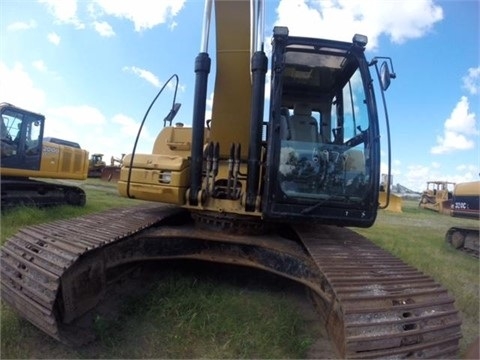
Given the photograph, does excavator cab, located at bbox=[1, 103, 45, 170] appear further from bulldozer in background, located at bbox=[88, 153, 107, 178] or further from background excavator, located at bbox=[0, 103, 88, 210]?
bulldozer in background, located at bbox=[88, 153, 107, 178]

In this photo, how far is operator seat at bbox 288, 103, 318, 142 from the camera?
163 inches

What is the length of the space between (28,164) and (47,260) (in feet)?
22.6

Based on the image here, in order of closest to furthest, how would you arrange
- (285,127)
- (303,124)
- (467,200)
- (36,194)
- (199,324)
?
(199,324)
(285,127)
(303,124)
(36,194)
(467,200)

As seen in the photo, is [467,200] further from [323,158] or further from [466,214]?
[323,158]

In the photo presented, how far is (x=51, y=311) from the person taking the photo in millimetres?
2605

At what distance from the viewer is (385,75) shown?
3365 millimetres

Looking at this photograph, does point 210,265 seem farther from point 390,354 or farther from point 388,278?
point 390,354

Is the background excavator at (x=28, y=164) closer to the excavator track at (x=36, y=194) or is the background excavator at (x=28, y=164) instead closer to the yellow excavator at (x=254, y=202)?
the excavator track at (x=36, y=194)

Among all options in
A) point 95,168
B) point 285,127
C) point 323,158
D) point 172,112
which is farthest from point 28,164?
point 95,168

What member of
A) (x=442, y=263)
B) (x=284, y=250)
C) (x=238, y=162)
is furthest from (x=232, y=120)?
(x=442, y=263)

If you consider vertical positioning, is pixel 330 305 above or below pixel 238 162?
below

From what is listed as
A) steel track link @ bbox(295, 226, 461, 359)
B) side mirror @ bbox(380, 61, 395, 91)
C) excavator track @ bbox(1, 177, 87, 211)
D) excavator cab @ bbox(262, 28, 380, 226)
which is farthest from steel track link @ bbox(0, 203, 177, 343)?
excavator track @ bbox(1, 177, 87, 211)

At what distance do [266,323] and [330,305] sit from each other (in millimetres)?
681

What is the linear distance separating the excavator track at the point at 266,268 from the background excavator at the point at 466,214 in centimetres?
517
